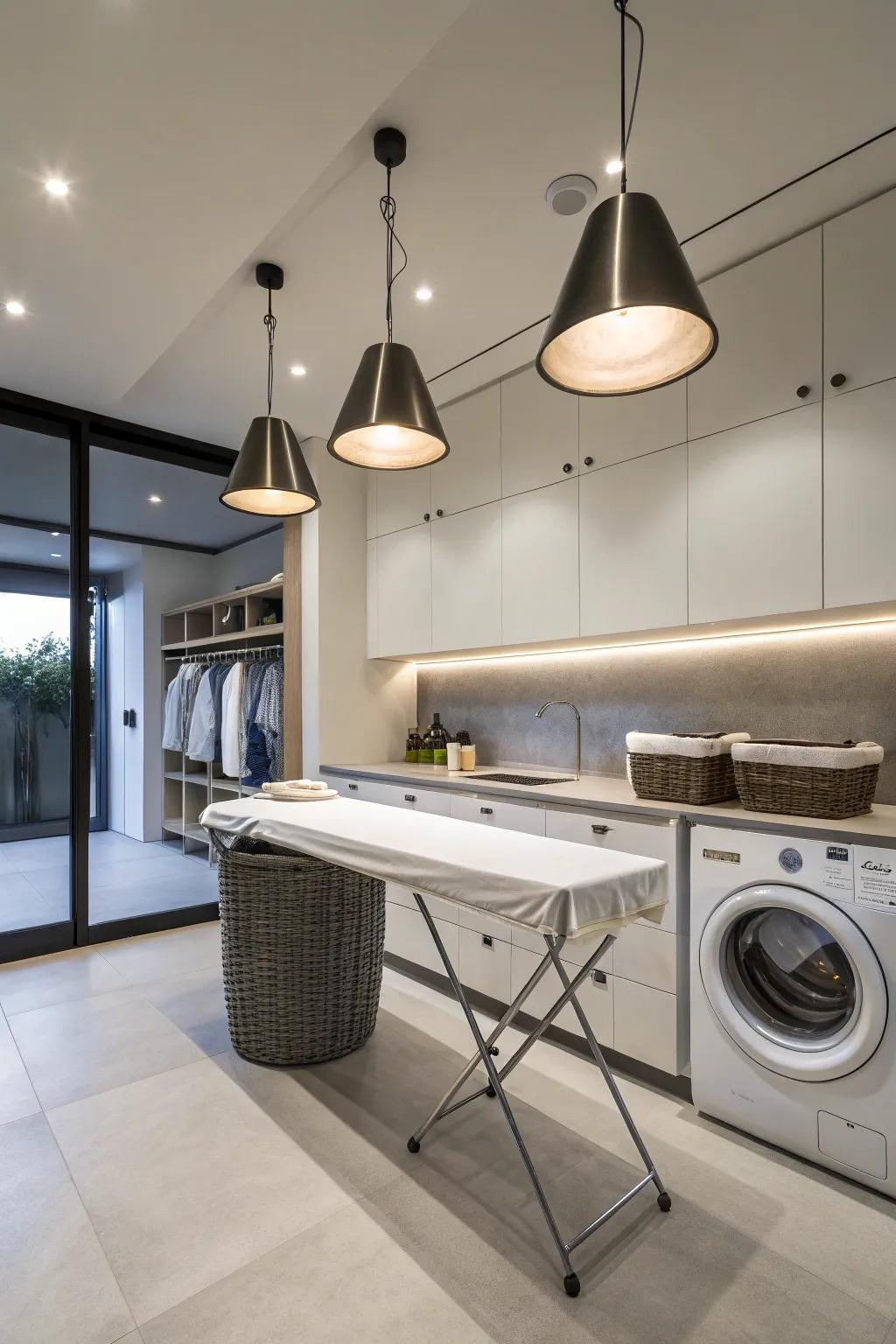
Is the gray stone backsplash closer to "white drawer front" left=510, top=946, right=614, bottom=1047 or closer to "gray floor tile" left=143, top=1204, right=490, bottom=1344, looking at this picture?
"white drawer front" left=510, top=946, right=614, bottom=1047

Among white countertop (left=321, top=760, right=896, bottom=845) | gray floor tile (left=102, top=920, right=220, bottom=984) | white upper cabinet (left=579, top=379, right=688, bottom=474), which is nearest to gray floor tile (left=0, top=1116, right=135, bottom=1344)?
gray floor tile (left=102, top=920, right=220, bottom=984)

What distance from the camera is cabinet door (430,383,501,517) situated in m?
3.58

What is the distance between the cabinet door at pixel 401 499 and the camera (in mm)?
4012

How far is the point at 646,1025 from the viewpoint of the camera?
2465 millimetres

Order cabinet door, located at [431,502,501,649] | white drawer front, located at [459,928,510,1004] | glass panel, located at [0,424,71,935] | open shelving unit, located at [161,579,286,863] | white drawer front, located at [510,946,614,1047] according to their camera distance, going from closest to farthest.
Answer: white drawer front, located at [510,946,614,1047] → white drawer front, located at [459,928,510,1004] → cabinet door, located at [431,502,501,649] → glass panel, located at [0,424,71,935] → open shelving unit, located at [161,579,286,863]

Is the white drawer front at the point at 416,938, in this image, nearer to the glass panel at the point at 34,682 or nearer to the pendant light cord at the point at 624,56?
the glass panel at the point at 34,682

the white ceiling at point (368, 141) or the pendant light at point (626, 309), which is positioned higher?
the white ceiling at point (368, 141)

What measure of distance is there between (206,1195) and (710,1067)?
1550 millimetres

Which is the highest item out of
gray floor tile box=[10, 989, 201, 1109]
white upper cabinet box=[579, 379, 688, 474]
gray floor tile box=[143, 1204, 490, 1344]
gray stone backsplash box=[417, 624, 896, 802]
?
white upper cabinet box=[579, 379, 688, 474]

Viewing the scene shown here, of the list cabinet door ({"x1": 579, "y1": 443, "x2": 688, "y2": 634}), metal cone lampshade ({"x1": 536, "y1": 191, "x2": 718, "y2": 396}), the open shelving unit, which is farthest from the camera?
the open shelving unit

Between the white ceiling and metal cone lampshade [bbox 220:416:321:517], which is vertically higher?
the white ceiling

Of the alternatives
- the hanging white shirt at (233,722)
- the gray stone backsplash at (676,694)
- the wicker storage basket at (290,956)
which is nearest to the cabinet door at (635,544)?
the gray stone backsplash at (676,694)

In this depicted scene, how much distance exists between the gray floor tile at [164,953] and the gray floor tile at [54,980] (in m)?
0.07

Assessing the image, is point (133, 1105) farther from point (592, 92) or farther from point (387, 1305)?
point (592, 92)
